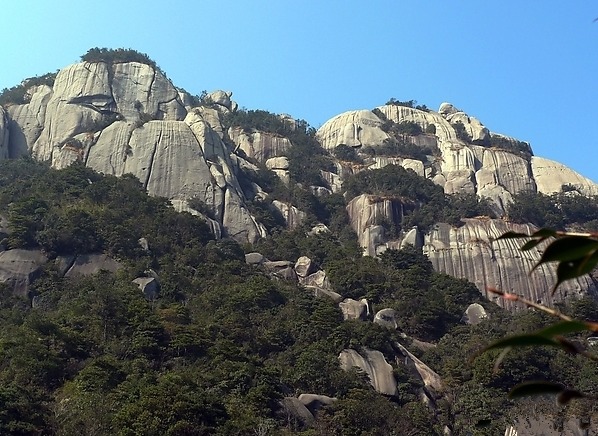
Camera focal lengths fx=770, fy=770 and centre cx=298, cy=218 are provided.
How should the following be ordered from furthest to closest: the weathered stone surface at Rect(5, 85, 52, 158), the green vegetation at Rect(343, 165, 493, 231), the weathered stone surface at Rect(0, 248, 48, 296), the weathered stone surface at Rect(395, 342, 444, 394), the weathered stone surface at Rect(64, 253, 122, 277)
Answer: the weathered stone surface at Rect(5, 85, 52, 158) → the green vegetation at Rect(343, 165, 493, 231) → the weathered stone surface at Rect(64, 253, 122, 277) → the weathered stone surface at Rect(0, 248, 48, 296) → the weathered stone surface at Rect(395, 342, 444, 394)

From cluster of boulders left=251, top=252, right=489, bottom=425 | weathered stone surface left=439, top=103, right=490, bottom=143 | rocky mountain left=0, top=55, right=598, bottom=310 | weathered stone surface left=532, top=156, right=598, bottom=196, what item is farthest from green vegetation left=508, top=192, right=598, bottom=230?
cluster of boulders left=251, top=252, right=489, bottom=425

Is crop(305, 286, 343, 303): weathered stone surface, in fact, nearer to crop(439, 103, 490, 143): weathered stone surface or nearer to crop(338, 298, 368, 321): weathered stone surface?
crop(338, 298, 368, 321): weathered stone surface

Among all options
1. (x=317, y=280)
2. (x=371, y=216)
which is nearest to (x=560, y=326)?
(x=317, y=280)

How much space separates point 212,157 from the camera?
166ft

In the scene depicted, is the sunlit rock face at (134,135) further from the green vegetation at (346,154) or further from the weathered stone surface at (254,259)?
the weathered stone surface at (254,259)

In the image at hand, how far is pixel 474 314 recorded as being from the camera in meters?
36.2

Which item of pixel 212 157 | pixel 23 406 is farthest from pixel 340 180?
pixel 23 406

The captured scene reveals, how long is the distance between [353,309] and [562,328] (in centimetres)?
3406

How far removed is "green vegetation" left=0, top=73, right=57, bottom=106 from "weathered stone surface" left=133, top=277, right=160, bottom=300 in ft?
89.1

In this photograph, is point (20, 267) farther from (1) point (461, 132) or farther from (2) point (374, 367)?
(1) point (461, 132)

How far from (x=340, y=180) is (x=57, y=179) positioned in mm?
21031

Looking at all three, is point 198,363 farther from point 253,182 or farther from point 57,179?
point 253,182

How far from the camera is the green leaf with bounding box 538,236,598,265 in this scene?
1.33 meters

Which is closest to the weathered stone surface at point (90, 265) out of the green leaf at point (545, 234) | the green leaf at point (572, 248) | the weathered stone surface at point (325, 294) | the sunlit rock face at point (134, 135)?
the weathered stone surface at point (325, 294)
